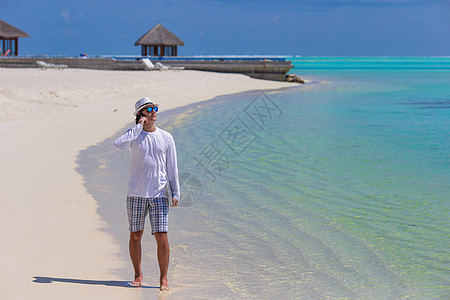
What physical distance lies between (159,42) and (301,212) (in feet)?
147

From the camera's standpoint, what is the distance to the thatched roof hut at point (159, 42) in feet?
166

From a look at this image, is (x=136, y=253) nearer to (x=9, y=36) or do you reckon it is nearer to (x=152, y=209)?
(x=152, y=209)

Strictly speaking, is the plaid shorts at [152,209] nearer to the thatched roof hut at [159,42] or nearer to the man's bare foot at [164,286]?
the man's bare foot at [164,286]

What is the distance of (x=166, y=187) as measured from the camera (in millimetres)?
4434

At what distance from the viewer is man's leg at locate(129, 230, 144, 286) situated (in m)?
4.53

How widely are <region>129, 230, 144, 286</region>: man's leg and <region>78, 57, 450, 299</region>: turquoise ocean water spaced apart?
318mm

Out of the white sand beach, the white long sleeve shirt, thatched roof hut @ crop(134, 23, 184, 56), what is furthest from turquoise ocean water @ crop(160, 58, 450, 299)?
thatched roof hut @ crop(134, 23, 184, 56)

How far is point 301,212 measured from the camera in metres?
7.64

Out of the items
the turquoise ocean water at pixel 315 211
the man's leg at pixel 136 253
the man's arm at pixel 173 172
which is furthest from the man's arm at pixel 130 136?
the turquoise ocean water at pixel 315 211

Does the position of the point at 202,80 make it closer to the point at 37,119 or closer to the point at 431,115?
the point at 431,115

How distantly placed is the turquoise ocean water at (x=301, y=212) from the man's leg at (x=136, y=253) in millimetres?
318

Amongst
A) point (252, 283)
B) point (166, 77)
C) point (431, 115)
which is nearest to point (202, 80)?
point (166, 77)

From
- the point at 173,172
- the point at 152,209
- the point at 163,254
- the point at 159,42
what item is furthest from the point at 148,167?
the point at 159,42

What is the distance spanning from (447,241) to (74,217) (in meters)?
4.56
